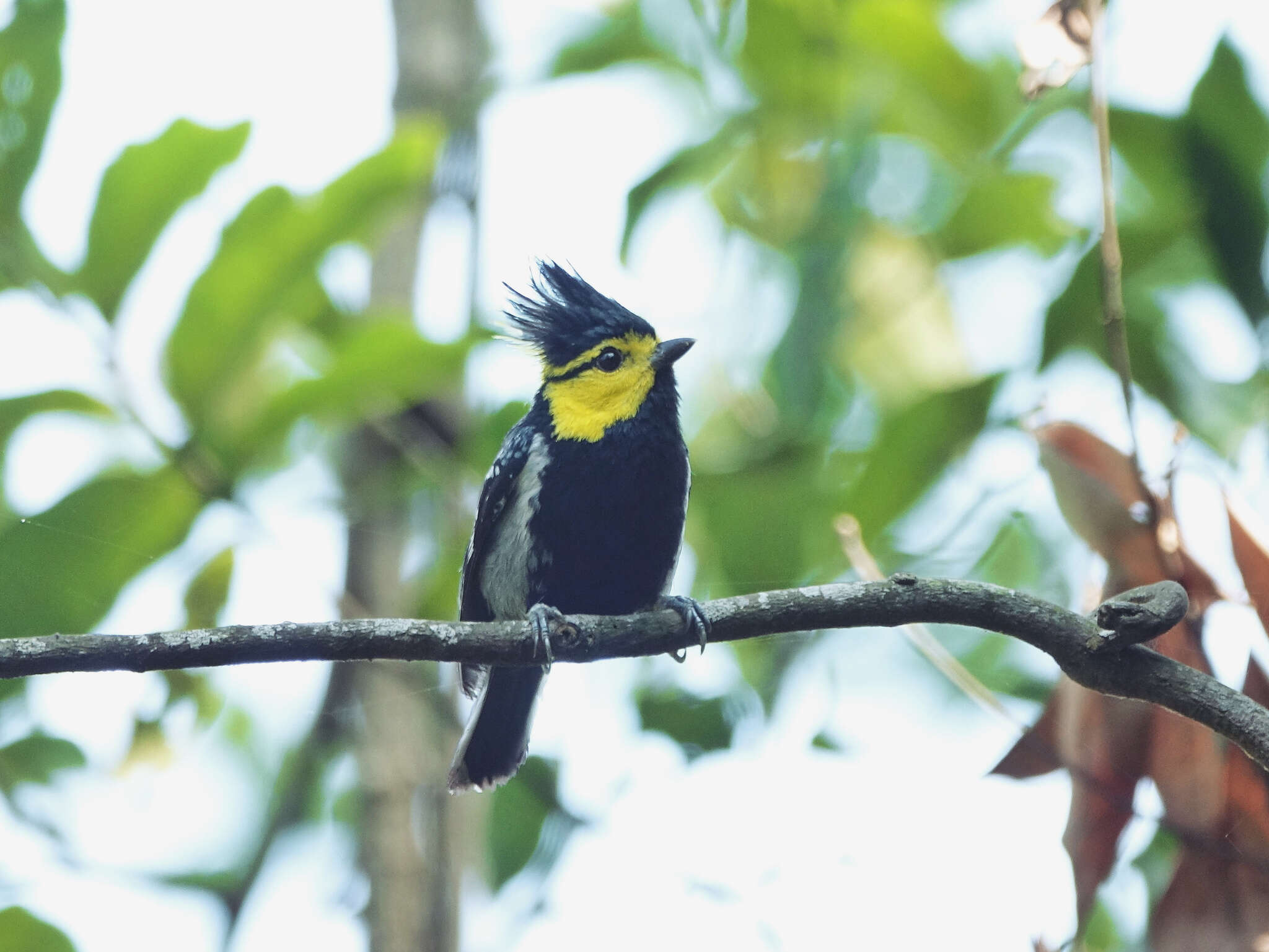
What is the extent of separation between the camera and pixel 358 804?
4.22m

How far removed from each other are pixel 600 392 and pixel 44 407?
1.59m

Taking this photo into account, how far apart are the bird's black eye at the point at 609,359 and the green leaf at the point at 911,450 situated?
80cm

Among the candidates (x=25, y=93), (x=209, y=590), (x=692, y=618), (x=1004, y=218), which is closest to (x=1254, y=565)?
(x=692, y=618)

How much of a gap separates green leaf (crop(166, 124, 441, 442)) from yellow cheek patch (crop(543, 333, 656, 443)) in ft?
2.65

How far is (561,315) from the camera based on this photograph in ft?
12.9

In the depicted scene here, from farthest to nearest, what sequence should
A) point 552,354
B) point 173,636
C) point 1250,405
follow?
point 552,354, point 1250,405, point 173,636

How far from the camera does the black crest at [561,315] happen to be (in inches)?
152

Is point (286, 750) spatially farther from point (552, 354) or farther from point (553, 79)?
point (553, 79)

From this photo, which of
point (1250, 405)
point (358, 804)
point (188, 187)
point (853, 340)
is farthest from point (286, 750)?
point (1250, 405)

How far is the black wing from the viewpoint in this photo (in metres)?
3.64

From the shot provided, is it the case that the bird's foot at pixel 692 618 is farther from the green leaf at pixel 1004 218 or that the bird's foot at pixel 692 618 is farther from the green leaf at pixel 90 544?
the green leaf at pixel 1004 218

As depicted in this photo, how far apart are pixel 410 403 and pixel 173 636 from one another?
2337 millimetres

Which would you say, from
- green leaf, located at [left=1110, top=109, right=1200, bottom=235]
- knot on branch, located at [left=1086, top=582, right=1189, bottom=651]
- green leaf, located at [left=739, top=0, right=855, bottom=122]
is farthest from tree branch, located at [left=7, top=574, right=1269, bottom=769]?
green leaf, located at [left=739, top=0, right=855, bottom=122]

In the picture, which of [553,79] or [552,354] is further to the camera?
[553,79]
